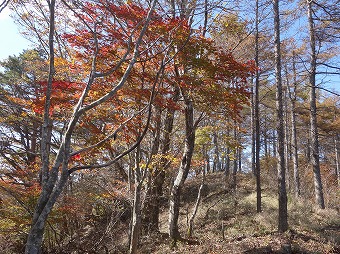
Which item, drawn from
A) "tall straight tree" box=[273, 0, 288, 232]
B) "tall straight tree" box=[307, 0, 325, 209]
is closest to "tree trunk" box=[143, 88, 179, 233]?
"tall straight tree" box=[273, 0, 288, 232]

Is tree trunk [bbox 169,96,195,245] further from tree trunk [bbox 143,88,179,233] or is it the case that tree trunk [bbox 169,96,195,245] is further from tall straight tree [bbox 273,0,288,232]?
tall straight tree [bbox 273,0,288,232]

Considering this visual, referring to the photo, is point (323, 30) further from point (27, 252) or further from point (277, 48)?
point (27, 252)

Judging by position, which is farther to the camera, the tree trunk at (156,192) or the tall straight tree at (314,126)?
the tall straight tree at (314,126)

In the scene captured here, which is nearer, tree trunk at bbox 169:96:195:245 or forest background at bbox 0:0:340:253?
forest background at bbox 0:0:340:253

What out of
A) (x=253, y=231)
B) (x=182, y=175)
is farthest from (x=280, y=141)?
(x=182, y=175)

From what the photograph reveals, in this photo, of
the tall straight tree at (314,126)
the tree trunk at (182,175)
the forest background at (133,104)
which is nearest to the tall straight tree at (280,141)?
the forest background at (133,104)

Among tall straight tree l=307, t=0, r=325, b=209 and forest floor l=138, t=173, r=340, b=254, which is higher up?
tall straight tree l=307, t=0, r=325, b=209

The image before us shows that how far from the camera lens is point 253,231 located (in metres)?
8.87

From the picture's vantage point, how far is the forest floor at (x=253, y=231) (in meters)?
6.88

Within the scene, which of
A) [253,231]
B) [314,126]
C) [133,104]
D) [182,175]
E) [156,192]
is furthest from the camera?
[314,126]

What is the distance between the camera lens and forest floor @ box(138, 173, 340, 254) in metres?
6.88

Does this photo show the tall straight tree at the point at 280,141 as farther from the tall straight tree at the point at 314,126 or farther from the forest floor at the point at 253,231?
the tall straight tree at the point at 314,126

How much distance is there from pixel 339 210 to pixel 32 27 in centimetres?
1466

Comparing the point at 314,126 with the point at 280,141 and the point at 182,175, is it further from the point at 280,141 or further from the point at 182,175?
the point at 182,175
